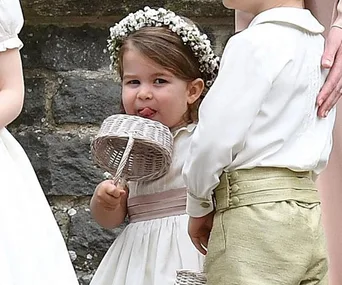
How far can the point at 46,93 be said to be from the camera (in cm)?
224

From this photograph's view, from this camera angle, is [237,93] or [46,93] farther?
[46,93]

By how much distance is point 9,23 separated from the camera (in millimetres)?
1612

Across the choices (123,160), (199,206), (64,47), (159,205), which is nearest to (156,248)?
(159,205)

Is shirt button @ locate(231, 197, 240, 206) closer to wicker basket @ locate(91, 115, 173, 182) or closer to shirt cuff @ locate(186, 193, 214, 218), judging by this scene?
shirt cuff @ locate(186, 193, 214, 218)

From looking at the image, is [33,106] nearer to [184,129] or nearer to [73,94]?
[73,94]

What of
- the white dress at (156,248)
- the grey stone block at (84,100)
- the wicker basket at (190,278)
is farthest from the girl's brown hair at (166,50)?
the wicker basket at (190,278)

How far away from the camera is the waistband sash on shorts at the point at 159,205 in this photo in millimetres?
1800

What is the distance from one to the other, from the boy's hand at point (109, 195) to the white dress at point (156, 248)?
54 mm

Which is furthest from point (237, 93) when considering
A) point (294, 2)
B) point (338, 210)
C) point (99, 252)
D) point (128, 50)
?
point (99, 252)

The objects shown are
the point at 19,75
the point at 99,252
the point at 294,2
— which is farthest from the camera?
the point at 99,252

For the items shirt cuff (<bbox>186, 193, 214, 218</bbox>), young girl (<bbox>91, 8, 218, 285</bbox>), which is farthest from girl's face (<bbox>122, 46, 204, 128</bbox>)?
shirt cuff (<bbox>186, 193, 214, 218</bbox>)

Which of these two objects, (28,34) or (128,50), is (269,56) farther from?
(28,34)

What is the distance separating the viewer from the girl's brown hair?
1.85 metres

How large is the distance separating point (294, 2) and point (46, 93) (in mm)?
935
